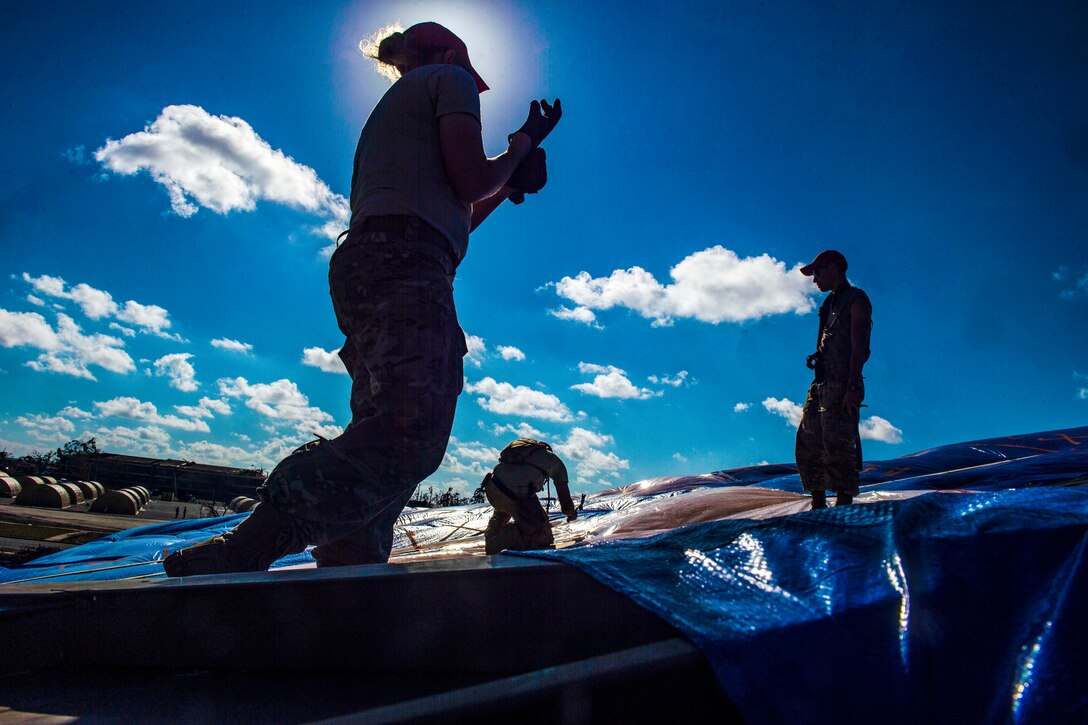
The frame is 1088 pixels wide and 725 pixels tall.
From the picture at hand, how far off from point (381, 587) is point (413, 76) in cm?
136

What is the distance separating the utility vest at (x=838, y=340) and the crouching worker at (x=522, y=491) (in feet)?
6.04

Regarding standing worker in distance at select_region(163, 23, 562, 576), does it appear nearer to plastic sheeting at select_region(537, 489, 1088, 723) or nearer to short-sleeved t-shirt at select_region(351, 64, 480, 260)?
short-sleeved t-shirt at select_region(351, 64, 480, 260)

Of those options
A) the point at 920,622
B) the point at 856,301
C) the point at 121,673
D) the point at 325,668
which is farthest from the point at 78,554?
the point at 856,301

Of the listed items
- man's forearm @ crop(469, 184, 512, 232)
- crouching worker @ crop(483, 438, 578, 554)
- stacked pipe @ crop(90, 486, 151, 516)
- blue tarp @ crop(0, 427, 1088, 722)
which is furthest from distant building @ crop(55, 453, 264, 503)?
blue tarp @ crop(0, 427, 1088, 722)

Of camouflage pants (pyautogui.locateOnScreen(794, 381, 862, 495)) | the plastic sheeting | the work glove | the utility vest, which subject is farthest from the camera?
the utility vest

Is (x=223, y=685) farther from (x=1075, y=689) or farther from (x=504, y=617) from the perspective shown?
(x=1075, y=689)

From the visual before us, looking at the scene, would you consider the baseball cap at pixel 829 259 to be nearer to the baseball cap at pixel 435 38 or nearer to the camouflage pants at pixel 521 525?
the camouflage pants at pixel 521 525

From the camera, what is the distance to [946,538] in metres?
0.88

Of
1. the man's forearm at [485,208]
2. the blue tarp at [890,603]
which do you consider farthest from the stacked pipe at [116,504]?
the blue tarp at [890,603]

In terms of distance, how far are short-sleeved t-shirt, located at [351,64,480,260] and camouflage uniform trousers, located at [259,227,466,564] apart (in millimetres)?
88

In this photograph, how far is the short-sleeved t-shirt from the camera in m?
1.47

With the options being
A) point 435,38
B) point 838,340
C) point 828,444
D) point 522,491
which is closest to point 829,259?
point 838,340

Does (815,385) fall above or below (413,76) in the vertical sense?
below

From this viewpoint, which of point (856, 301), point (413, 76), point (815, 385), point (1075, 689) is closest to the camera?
point (1075, 689)
